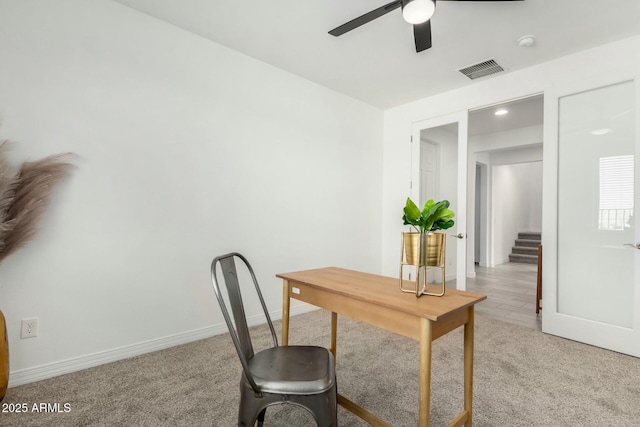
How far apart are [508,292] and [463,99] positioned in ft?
9.47

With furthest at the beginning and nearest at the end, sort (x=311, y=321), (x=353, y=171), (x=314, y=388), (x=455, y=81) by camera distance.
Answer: (x=353, y=171) → (x=455, y=81) → (x=311, y=321) → (x=314, y=388)

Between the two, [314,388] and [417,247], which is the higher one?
[417,247]

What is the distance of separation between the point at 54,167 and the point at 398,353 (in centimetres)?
279

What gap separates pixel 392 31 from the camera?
2.65m

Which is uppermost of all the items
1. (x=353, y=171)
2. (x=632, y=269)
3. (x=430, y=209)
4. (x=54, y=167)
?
(x=353, y=171)

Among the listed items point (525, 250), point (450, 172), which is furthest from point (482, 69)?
point (525, 250)

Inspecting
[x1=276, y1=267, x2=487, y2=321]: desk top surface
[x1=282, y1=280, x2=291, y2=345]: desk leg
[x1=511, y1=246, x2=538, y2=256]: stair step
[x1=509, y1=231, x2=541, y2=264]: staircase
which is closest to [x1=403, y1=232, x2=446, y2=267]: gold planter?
[x1=276, y1=267, x2=487, y2=321]: desk top surface

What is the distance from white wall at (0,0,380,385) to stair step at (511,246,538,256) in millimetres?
6647

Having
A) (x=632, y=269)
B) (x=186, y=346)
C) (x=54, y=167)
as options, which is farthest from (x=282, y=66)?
(x=632, y=269)

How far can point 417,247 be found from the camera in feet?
4.84

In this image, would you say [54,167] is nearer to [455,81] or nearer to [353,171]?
[353,171]

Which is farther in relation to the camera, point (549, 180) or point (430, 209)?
point (549, 180)

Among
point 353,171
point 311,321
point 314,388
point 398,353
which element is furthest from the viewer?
point 353,171

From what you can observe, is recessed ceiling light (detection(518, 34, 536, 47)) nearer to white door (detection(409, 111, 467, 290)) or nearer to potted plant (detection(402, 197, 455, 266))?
white door (detection(409, 111, 467, 290))
